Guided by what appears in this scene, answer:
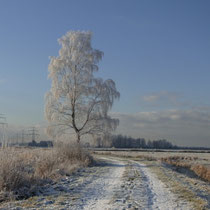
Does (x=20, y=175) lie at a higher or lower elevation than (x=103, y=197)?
higher

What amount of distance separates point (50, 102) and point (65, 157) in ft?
34.3

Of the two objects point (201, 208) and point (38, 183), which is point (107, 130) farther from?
point (201, 208)

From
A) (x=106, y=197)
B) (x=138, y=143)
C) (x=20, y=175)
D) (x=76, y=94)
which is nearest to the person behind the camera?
(x=106, y=197)

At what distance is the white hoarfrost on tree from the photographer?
29.8 m

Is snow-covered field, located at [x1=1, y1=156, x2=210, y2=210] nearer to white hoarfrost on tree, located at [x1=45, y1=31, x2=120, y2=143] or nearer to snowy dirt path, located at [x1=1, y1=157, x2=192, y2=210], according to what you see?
snowy dirt path, located at [x1=1, y1=157, x2=192, y2=210]

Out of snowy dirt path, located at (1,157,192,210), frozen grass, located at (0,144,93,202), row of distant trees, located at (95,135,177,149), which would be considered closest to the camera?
snowy dirt path, located at (1,157,192,210)

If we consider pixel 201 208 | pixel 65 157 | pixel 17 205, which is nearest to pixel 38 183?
pixel 17 205

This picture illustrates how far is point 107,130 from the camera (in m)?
30.2

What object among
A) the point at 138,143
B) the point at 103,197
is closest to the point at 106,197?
the point at 103,197

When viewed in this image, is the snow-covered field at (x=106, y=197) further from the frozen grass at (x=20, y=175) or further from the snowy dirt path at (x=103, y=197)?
the frozen grass at (x=20, y=175)

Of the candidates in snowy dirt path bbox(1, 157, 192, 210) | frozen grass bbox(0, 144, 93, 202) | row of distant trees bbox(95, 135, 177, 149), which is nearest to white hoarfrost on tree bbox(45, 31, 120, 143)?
frozen grass bbox(0, 144, 93, 202)

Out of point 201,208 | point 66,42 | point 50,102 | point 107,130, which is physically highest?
point 66,42

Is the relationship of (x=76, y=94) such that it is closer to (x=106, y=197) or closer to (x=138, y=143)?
(x=106, y=197)

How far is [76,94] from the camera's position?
29.8 m
